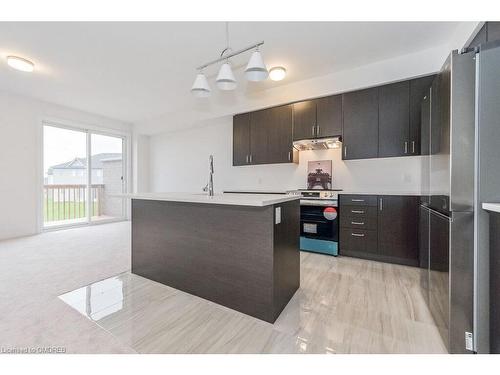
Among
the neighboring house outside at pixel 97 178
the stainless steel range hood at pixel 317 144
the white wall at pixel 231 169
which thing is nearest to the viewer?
the white wall at pixel 231 169

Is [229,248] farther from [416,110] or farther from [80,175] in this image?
[80,175]

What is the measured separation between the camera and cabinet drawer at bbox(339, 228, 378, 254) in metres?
2.97

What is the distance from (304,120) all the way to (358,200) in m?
1.47

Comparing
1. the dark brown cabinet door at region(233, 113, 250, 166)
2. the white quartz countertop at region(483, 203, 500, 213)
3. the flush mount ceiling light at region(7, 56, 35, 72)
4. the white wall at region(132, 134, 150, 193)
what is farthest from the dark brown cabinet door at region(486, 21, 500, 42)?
→ the white wall at region(132, 134, 150, 193)

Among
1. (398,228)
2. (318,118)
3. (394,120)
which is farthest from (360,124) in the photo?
(398,228)

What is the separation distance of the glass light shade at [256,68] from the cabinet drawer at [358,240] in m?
2.31

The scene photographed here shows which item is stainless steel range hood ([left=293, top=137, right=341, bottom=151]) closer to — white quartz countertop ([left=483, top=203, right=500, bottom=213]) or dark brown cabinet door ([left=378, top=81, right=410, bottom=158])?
dark brown cabinet door ([left=378, top=81, right=410, bottom=158])

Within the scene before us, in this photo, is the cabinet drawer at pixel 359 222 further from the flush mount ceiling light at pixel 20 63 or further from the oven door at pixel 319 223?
the flush mount ceiling light at pixel 20 63

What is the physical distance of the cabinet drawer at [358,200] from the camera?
116 inches

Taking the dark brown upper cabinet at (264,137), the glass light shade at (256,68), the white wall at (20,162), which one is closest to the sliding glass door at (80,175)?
the white wall at (20,162)

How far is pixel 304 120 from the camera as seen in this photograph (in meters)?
3.57

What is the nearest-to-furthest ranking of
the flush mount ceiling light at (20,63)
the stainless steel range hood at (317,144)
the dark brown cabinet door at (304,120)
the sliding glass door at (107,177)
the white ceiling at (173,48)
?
the white ceiling at (173,48) < the flush mount ceiling light at (20,63) < the stainless steel range hood at (317,144) < the dark brown cabinet door at (304,120) < the sliding glass door at (107,177)

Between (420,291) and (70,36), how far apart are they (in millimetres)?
4451

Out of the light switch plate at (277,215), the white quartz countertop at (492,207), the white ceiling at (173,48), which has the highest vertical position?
the white ceiling at (173,48)
